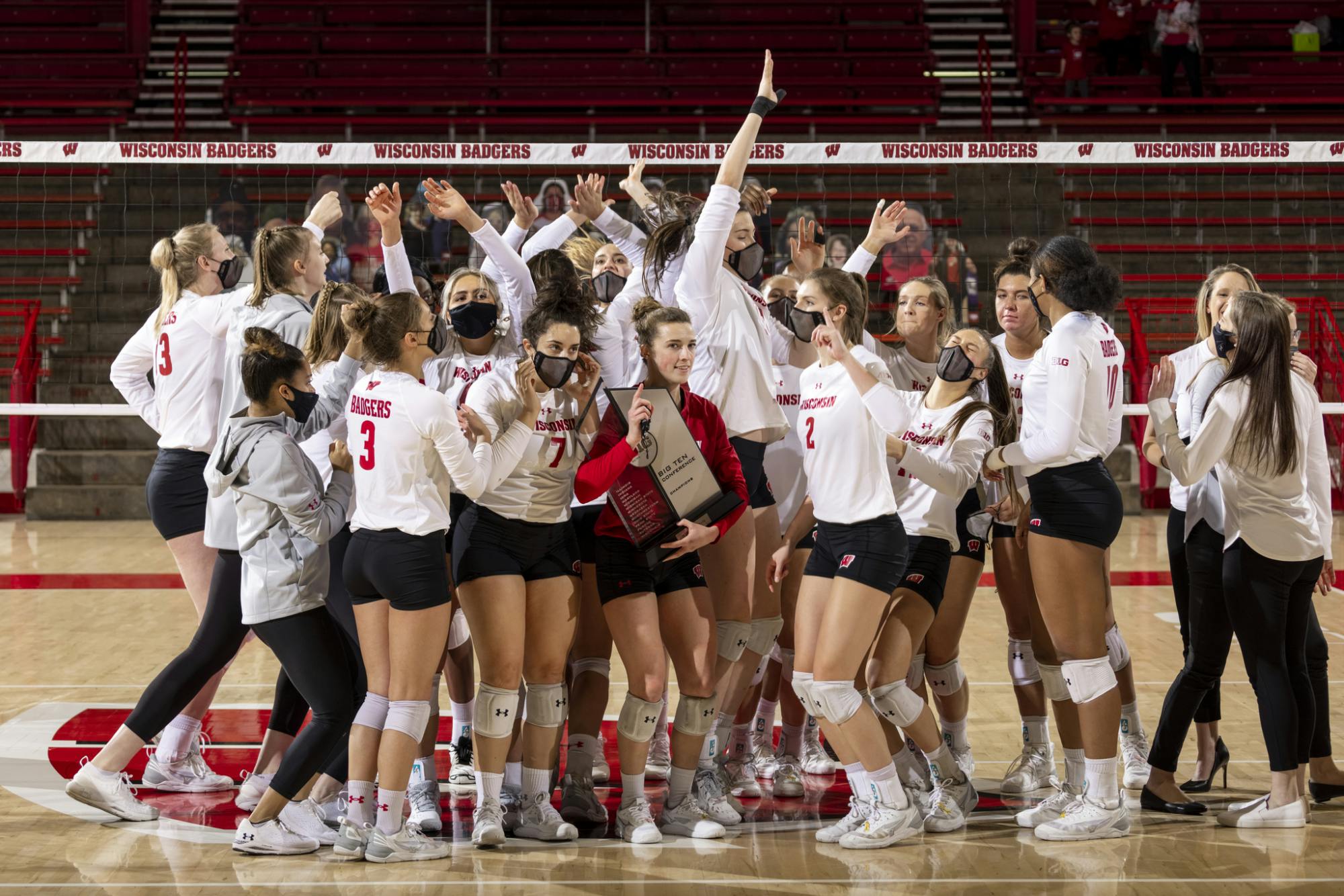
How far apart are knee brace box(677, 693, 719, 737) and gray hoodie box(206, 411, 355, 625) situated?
1219mm

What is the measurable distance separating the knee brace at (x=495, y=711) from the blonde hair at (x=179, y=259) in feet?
6.84

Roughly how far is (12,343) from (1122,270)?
37.6ft

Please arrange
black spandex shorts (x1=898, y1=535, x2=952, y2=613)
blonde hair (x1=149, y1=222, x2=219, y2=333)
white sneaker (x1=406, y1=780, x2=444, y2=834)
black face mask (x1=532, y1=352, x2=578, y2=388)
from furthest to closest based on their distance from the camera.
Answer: blonde hair (x1=149, y1=222, x2=219, y2=333)
black spandex shorts (x1=898, y1=535, x2=952, y2=613)
white sneaker (x1=406, y1=780, x2=444, y2=834)
black face mask (x1=532, y1=352, x2=578, y2=388)

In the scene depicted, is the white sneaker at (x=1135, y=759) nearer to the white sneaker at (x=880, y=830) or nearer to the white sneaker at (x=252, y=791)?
the white sneaker at (x=880, y=830)

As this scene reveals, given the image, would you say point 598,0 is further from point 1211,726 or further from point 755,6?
point 1211,726

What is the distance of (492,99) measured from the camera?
664 inches

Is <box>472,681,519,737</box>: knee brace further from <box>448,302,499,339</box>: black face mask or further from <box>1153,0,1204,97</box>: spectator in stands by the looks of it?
<box>1153,0,1204,97</box>: spectator in stands

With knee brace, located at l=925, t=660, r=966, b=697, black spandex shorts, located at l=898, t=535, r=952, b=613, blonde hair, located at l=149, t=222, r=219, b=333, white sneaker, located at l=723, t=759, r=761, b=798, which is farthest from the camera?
blonde hair, located at l=149, t=222, r=219, b=333

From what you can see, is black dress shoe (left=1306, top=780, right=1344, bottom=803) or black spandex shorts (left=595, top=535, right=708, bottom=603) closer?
black spandex shorts (left=595, top=535, right=708, bottom=603)

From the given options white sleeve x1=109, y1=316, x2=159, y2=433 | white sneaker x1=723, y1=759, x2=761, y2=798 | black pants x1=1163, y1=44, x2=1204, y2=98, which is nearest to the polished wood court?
white sneaker x1=723, y1=759, x2=761, y2=798

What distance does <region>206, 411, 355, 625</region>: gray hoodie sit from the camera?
4.37 m

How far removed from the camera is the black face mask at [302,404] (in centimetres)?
446

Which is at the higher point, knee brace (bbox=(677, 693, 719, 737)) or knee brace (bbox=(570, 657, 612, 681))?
knee brace (bbox=(570, 657, 612, 681))

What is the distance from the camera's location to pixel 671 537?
4.56 metres
